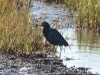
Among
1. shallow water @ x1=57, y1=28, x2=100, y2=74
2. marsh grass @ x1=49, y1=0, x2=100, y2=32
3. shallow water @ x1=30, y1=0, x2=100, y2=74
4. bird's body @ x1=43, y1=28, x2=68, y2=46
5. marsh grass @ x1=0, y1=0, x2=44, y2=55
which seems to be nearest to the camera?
shallow water @ x1=57, y1=28, x2=100, y2=74

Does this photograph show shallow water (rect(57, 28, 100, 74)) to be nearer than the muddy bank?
No

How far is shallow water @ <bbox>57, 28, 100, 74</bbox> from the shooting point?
9.23 m

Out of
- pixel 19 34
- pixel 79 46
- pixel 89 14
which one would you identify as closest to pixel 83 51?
pixel 79 46

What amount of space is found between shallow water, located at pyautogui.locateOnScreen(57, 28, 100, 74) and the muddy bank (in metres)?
0.30

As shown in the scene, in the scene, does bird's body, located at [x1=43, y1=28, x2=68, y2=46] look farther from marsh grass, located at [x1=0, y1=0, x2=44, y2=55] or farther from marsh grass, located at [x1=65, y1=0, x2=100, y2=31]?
marsh grass, located at [x1=65, y1=0, x2=100, y2=31]

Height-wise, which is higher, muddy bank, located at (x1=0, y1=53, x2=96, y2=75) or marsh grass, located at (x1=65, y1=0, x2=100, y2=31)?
marsh grass, located at (x1=65, y1=0, x2=100, y2=31)

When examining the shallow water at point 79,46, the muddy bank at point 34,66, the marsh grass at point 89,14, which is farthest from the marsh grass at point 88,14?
the muddy bank at point 34,66

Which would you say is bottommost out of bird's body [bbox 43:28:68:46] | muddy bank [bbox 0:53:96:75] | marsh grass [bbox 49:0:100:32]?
muddy bank [bbox 0:53:96:75]

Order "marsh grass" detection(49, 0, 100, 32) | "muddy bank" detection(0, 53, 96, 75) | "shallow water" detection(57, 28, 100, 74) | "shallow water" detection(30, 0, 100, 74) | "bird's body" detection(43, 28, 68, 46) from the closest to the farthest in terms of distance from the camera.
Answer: "muddy bank" detection(0, 53, 96, 75), "shallow water" detection(57, 28, 100, 74), "shallow water" detection(30, 0, 100, 74), "bird's body" detection(43, 28, 68, 46), "marsh grass" detection(49, 0, 100, 32)

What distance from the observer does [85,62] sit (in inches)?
370

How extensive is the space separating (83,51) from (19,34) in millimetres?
1586

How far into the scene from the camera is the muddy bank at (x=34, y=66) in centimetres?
833

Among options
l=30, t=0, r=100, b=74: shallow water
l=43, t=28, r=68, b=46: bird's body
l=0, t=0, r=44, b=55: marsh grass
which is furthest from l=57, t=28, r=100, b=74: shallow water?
l=0, t=0, r=44, b=55: marsh grass

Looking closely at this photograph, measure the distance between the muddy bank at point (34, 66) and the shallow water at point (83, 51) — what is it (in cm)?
30
